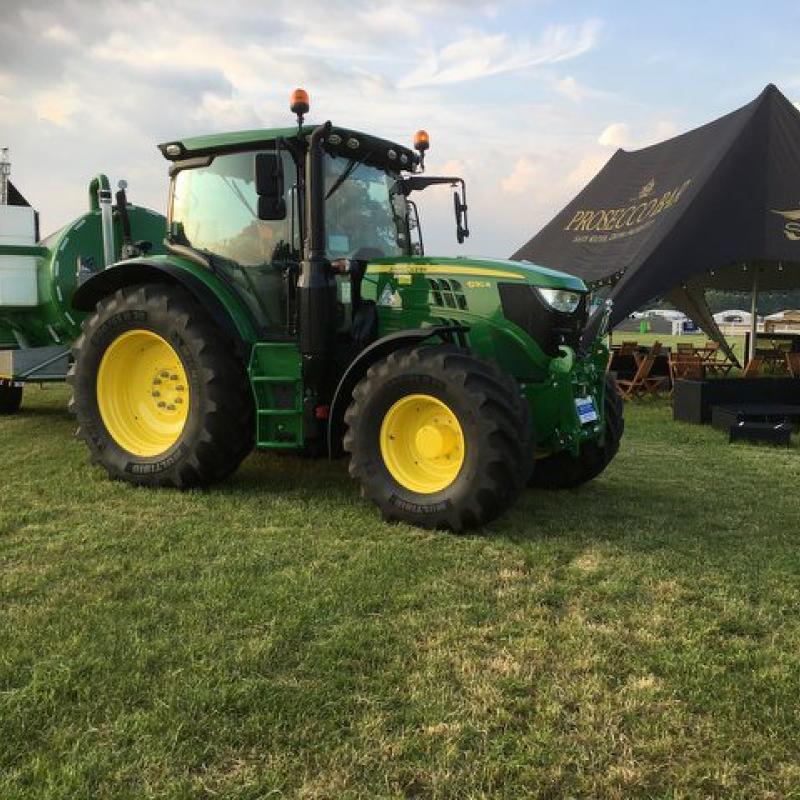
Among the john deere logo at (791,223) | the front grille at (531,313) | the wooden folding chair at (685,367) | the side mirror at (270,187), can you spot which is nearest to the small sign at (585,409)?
the front grille at (531,313)

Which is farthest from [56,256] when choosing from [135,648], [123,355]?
[135,648]

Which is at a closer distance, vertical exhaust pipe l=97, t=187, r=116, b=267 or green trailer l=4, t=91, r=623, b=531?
green trailer l=4, t=91, r=623, b=531

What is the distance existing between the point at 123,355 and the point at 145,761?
3.90 m

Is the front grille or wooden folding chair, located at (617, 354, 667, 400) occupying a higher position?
the front grille

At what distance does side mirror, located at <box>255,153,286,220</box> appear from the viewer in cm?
471

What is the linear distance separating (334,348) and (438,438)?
98 cm

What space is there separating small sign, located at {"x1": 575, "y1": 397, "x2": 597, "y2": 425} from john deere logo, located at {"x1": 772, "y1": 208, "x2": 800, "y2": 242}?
7.97 meters

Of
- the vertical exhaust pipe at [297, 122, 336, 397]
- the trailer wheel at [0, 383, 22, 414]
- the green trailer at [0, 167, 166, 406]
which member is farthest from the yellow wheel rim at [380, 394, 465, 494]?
the trailer wheel at [0, 383, 22, 414]

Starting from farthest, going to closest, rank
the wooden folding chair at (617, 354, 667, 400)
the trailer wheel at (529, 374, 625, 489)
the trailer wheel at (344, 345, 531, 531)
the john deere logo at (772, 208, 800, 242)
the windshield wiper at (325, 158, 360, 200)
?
the wooden folding chair at (617, 354, 667, 400) < the john deere logo at (772, 208, 800, 242) < the trailer wheel at (529, 374, 625, 489) < the windshield wiper at (325, 158, 360, 200) < the trailer wheel at (344, 345, 531, 531)

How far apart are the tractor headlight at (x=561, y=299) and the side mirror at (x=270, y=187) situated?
1.66m

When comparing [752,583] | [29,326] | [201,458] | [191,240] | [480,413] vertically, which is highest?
[191,240]

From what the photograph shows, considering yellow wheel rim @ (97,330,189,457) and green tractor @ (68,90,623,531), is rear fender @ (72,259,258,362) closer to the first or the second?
green tractor @ (68,90,623,531)

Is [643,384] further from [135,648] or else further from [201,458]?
[135,648]

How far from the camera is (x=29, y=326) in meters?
7.94
